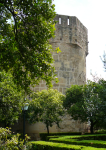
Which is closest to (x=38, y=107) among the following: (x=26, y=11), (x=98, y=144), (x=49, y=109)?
(x=49, y=109)

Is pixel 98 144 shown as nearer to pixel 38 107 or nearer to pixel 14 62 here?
pixel 14 62

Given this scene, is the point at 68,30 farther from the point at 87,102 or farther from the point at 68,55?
the point at 87,102

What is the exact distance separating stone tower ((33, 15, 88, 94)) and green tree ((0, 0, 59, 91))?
596 inches

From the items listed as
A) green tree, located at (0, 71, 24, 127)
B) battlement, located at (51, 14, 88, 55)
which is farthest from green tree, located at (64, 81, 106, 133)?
battlement, located at (51, 14, 88, 55)

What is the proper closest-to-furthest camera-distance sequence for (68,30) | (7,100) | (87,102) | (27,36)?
1. (27,36)
2. (7,100)
3. (87,102)
4. (68,30)

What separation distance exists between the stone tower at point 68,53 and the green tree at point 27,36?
15.1m

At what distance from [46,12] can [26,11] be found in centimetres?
84

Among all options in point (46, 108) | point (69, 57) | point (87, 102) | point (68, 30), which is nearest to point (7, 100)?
point (46, 108)

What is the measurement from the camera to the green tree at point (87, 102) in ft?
61.0

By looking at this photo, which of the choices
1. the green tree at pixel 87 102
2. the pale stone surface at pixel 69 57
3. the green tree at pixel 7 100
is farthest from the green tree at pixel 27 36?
the pale stone surface at pixel 69 57

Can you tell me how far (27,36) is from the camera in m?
9.81

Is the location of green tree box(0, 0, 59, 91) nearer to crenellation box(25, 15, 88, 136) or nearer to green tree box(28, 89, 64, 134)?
green tree box(28, 89, 64, 134)

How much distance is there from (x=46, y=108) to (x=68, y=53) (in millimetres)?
8660

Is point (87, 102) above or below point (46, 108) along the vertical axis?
above
